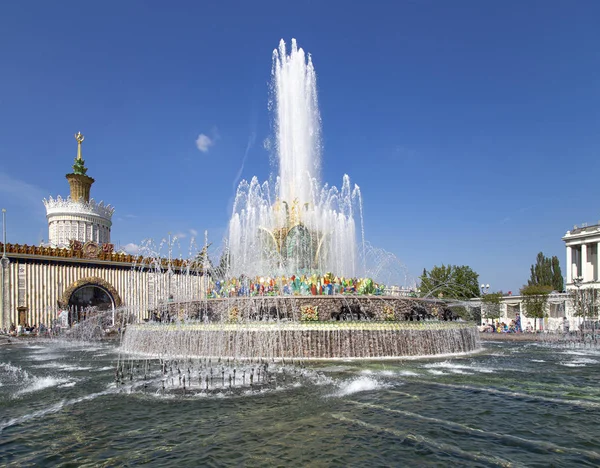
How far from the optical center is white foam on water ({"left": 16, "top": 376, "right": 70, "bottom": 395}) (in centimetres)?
1338

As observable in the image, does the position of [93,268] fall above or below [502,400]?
above

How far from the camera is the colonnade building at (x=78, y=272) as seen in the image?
139ft

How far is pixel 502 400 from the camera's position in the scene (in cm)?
1155

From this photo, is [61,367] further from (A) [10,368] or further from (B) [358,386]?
(B) [358,386]

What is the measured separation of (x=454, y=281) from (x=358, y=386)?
53.8 m

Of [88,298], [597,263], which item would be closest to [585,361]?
[88,298]

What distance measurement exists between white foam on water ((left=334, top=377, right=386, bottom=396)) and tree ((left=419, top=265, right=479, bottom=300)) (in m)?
49.3

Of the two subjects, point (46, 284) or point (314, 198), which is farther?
point (46, 284)

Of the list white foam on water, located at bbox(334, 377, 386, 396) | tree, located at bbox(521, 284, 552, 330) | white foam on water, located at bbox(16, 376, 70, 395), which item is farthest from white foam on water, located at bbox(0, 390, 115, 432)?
tree, located at bbox(521, 284, 552, 330)

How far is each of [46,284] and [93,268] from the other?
483 centimetres

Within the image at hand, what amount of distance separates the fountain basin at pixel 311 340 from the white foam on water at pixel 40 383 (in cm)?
636

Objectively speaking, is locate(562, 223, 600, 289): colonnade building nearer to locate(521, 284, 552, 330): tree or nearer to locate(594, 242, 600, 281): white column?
locate(594, 242, 600, 281): white column

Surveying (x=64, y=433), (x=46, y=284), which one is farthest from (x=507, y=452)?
(x=46, y=284)

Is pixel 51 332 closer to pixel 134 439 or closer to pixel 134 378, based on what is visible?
pixel 134 378
